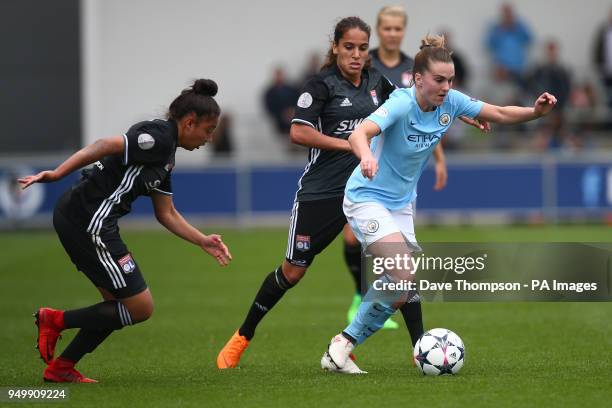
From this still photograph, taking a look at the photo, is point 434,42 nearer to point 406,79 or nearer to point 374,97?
point 374,97

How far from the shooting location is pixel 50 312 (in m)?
7.32

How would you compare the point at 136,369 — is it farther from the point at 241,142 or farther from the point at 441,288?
the point at 241,142

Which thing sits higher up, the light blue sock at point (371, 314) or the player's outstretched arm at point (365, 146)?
the player's outstretched arm at point (365, 146)

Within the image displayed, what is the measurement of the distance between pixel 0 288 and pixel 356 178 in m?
7.46

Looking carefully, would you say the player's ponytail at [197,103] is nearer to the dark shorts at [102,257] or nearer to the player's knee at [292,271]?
the dark shorts at [102,257]

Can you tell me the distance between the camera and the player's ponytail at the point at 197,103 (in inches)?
283

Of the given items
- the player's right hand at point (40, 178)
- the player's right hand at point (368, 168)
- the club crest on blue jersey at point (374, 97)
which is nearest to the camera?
the player's right hand at point (368, 168)

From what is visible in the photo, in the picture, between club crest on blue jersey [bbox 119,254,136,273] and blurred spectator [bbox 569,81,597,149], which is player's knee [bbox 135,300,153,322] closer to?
club crest on blue jersey [bbox 119,254,136,273]

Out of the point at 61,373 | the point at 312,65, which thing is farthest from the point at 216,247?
the point at 312,65

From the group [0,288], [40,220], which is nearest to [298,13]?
[40,220]

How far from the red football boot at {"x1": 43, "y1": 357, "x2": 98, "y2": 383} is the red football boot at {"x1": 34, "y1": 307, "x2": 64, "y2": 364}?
0.28ft

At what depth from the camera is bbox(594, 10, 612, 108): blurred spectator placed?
2286 centimetres

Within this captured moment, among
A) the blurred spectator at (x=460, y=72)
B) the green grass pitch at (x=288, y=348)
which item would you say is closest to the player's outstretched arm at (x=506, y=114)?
the green grass pitch at (x=288, y=348)

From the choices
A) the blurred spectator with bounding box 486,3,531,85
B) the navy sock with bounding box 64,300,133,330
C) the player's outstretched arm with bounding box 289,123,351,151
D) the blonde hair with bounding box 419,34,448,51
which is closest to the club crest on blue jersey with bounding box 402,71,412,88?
the player's outstretched arm with bounding box 289,123,351,151
